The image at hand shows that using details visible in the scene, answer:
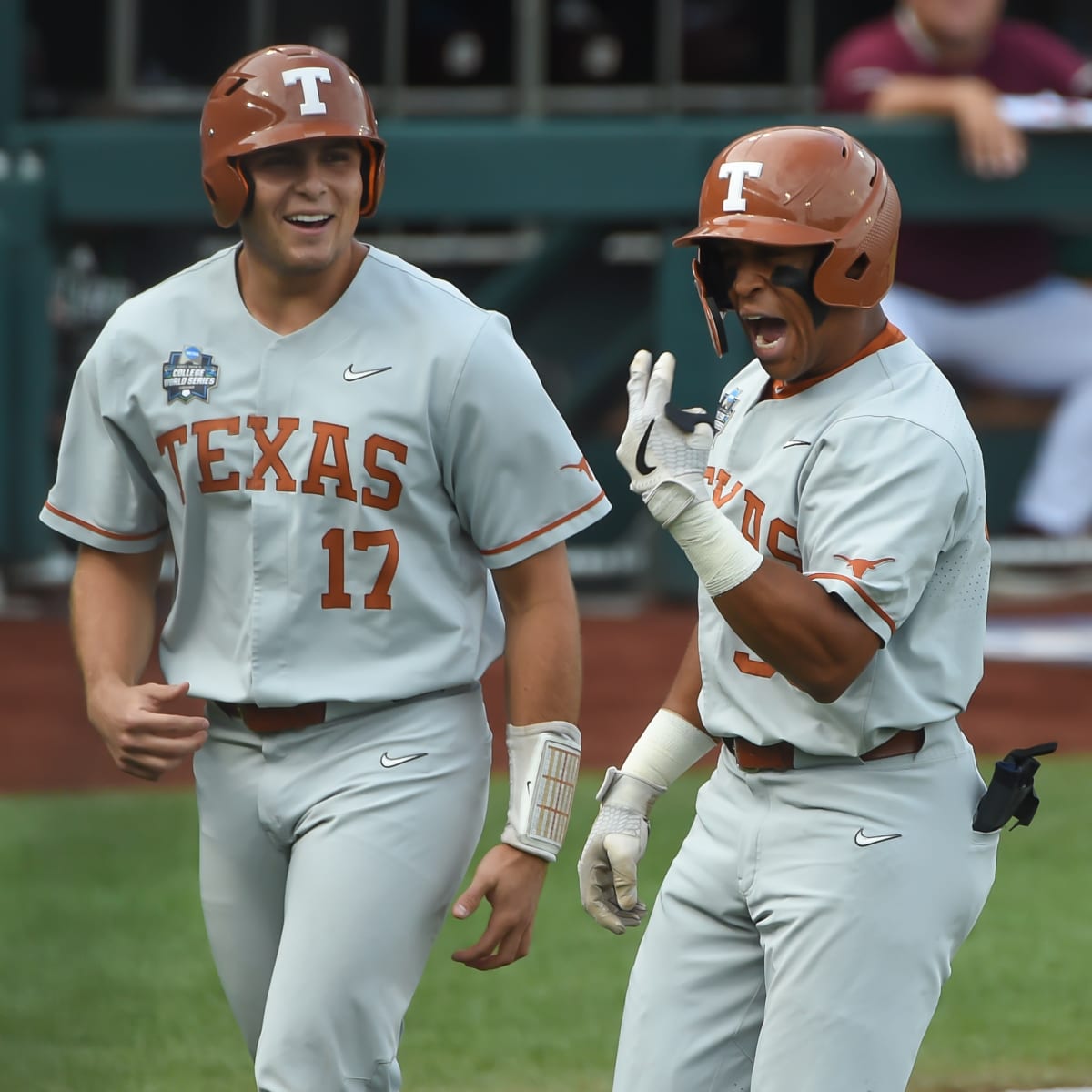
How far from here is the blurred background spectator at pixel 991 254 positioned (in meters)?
9.59

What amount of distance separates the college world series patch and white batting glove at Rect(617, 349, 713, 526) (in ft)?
2.15

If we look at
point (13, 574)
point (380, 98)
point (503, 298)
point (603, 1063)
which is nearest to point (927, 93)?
point (503, 298)

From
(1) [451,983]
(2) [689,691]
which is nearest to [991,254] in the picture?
(1) [451,983]

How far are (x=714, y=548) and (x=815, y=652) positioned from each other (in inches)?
7.2

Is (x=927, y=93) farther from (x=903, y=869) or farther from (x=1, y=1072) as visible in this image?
(x=903, y=869)

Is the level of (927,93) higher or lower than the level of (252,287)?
lower

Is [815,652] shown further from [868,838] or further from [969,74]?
[969,74]

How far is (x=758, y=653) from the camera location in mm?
2697

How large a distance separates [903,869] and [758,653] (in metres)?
0.37

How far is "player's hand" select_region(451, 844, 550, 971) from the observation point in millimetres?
3012

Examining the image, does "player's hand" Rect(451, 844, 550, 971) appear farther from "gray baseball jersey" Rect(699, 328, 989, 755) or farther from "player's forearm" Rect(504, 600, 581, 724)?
"gray baseball jersey" Rect(699, 328, 989, 755)

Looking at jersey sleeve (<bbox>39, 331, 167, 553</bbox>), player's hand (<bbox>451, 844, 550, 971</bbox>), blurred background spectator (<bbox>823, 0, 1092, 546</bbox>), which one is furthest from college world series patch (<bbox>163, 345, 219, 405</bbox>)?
blurred background spectator (<bbox>823, 0, 1092, 546</bbox>)

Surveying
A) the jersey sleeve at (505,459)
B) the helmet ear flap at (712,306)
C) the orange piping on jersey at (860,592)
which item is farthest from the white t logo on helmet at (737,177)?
the orange piping on jersey at (860,592)

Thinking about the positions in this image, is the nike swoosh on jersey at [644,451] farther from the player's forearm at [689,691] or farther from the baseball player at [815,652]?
the player's forearm at [689,691]
